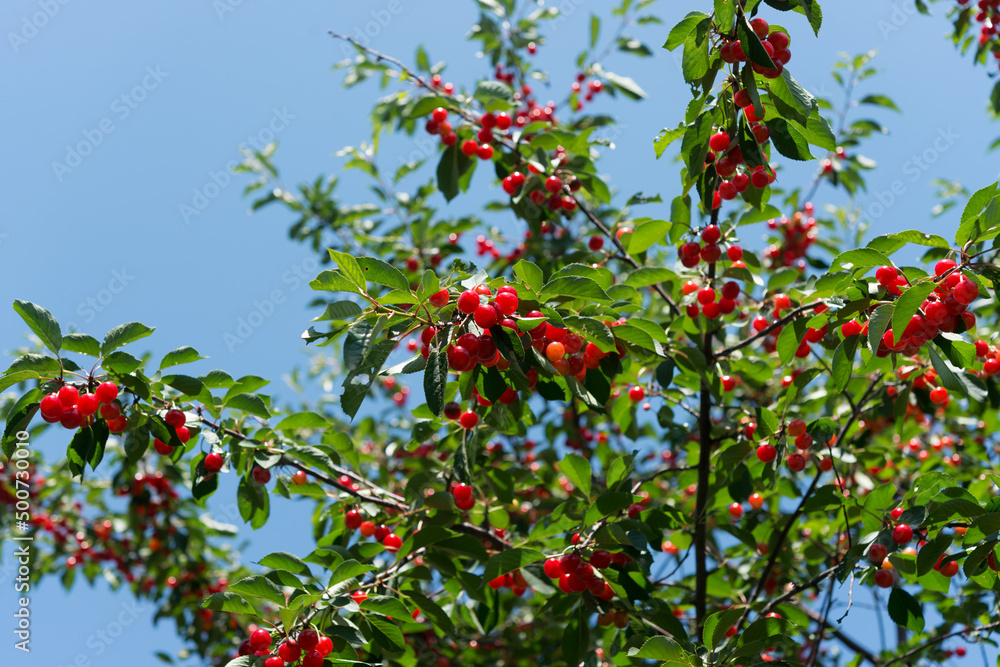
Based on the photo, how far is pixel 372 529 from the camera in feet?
10.1

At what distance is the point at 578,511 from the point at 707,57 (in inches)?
75.8

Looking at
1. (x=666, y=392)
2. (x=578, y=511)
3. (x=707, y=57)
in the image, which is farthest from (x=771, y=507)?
(x=707, y=57)

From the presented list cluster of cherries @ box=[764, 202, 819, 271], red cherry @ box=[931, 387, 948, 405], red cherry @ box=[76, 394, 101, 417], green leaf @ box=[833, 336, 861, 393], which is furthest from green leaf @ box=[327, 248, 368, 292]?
cluster of cherries @ box=[764, 202, 819, 271]

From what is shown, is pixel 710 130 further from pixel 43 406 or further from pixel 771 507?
pixel 43 406

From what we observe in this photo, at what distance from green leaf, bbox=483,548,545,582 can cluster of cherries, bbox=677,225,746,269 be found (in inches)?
59.4

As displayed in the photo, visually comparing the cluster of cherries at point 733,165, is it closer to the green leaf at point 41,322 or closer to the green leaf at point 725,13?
the green leaf at point 725,13

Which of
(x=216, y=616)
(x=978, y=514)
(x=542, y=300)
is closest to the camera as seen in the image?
(x=978, y=514)

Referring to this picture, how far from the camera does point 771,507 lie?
370cm

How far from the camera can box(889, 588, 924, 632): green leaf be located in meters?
2.54

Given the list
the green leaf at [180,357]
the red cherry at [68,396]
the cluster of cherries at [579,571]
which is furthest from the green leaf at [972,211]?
the red cherry at [68,396]

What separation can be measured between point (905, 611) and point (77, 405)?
10.7ft

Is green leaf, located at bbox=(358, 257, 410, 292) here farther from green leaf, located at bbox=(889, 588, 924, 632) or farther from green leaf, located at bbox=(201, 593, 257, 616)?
green leaf, located at bbox=(889, 588, 924, 632)

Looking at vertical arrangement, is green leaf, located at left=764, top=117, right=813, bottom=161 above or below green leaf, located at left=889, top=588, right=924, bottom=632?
above

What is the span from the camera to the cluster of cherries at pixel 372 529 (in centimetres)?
304
